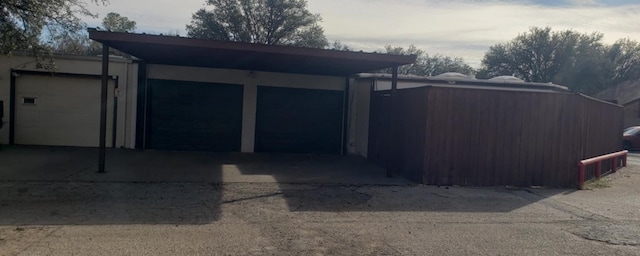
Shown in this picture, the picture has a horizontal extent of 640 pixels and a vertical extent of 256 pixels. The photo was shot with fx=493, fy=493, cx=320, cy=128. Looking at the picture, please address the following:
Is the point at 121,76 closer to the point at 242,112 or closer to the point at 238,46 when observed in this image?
the point at 242,112

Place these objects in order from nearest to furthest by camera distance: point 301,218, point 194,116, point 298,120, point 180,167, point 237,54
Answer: point 301,218
point 237,54
point 180,167
point 194,116
point 298,120

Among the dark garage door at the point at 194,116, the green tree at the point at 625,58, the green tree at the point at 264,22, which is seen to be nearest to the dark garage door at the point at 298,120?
the dark garage door at the point at 194,116

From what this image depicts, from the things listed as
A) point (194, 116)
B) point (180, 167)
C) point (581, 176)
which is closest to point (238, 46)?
point (180, 167)

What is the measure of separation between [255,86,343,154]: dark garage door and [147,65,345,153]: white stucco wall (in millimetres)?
178

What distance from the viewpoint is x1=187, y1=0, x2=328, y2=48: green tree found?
124 feet

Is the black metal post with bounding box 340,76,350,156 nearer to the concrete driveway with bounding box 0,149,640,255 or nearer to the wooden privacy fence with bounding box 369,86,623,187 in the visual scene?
the wooden privacy fence with bounding box 369,86,623,187

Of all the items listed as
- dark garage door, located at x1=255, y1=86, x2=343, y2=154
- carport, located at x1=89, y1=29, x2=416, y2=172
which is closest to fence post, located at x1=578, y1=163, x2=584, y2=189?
carport, located at x1=89, y1=29, x2=416, y2=172

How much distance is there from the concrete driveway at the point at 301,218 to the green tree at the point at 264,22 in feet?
94.1

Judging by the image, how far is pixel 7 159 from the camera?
11500mm

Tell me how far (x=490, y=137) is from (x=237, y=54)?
5786 mm

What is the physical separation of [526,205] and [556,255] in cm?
312

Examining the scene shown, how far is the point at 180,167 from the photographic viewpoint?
11.4 meters

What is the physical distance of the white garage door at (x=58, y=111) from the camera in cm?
1452

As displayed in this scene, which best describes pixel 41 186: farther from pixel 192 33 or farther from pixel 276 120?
pixel 192 33
